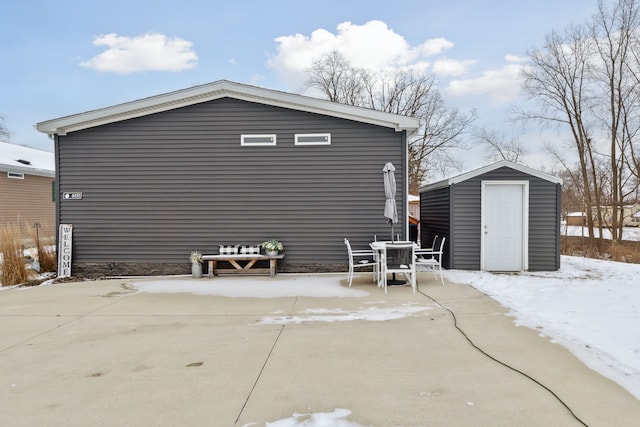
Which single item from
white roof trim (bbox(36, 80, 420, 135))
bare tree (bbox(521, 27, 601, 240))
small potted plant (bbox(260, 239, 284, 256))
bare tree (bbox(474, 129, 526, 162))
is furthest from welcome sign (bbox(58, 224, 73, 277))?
bare tree (bbox(474, 129, 526, 162))

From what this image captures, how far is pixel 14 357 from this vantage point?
3.50 m

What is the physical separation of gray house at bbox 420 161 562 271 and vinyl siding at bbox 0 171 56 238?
12010 millimetres

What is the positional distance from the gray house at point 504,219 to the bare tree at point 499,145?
15.5 m

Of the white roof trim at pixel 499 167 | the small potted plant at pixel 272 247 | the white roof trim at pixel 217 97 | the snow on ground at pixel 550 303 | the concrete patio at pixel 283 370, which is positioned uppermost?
the white roof trim at pixel 217 97

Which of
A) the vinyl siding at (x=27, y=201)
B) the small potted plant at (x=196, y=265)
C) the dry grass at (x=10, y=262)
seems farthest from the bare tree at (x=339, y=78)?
the dry grass at (x=10, y=262)

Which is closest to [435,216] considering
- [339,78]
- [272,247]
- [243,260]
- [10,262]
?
[272,247]

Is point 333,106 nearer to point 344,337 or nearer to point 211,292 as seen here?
point 211,292

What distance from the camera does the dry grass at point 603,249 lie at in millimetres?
13125

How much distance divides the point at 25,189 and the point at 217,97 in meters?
10.6

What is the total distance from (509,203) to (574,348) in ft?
16.5

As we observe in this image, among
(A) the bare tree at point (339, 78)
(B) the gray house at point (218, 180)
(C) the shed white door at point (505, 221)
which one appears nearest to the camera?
(B) the gray house at point (218, 180)

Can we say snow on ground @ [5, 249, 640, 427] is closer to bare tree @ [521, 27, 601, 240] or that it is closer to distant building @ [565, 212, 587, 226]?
distant building @ [565, 212, 587, 226]

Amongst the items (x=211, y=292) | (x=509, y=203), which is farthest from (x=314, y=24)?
(x=211, y=292)

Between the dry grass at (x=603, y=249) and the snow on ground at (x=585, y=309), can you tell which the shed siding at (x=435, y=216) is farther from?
the dry grass at (x=603, y=249)
